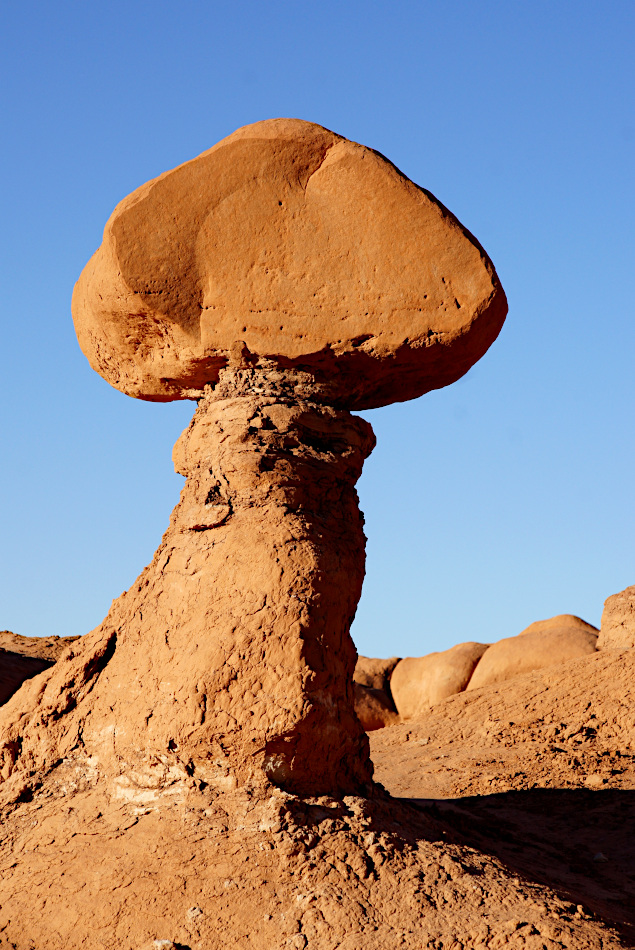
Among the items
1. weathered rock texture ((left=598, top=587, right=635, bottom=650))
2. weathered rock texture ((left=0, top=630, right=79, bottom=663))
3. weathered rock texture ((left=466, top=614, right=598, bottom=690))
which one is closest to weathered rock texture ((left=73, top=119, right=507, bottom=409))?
weathered rock texture ((left=0, top=630, right=79, bottom=663))

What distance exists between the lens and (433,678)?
1328 cm

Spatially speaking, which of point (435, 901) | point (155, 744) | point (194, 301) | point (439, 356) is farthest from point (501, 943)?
point (194, 301)

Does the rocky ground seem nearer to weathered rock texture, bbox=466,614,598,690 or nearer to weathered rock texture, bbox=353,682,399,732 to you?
weathered rock texture, bbox=466,614,598,690

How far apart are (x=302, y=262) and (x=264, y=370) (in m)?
0.61

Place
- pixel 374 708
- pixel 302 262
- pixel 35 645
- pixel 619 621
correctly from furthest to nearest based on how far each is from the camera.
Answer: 1. pixel 374 708
2. pixel 619 621
3. pixel 35 645
4. pixel 302 262

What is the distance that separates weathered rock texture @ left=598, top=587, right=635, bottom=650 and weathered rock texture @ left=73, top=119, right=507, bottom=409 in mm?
6049

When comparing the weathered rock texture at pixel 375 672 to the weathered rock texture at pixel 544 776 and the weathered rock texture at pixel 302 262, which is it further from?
the weathered rock texture at pixel 302 262

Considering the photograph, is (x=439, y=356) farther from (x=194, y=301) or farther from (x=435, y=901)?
(x=435, y=901)

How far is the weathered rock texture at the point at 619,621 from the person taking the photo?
10273 mm

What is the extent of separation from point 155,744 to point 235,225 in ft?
8.78

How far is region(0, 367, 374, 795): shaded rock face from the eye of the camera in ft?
14.0

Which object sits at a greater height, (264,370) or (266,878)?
(264,370)

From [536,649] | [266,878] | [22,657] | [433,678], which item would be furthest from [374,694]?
[266,878]

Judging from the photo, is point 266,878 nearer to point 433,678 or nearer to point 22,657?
point 22,657
